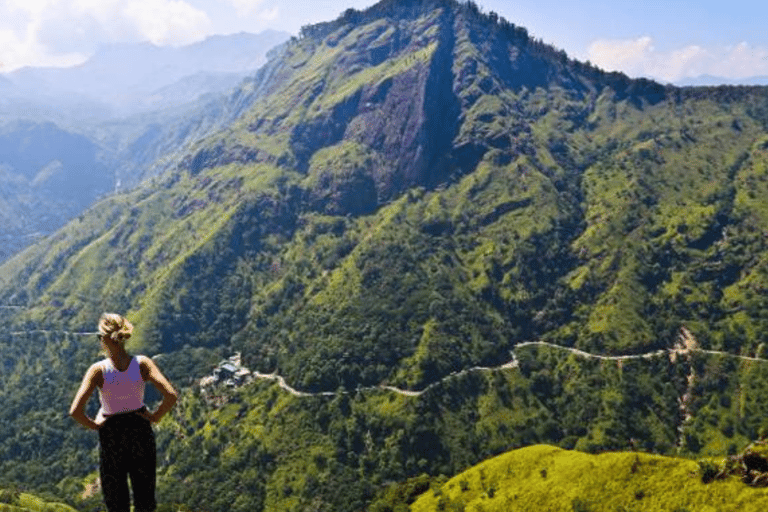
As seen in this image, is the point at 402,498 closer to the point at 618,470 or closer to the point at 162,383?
the point at 618,470

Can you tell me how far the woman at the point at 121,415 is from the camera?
56.6 feet

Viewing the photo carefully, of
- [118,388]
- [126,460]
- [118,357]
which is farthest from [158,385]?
[126,460]

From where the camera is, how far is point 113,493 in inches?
714

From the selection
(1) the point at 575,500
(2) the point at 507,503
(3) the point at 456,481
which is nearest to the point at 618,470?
(1) the point at 575,500

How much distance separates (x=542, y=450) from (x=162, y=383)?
132 m

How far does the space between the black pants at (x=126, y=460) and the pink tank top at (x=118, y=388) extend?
0.94ft

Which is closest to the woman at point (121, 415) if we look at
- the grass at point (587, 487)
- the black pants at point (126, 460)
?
the black pants at point (126, 460)

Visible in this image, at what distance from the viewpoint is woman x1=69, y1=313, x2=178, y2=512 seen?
680 inches

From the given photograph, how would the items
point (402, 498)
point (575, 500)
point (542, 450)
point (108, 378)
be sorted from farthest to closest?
1. point (402, 498)
2. point (542, 450)
3. point (575, 500)
4. point (108, 378)

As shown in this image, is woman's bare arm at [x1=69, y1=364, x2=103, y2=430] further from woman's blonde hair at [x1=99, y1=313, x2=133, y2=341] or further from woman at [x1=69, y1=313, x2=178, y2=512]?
woman's blonde hair at [x1=99, y1=313, x2=133, y2=341]

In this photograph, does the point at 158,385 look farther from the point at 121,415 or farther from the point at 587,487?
the point at 587,487

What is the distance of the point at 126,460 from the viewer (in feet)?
58.4

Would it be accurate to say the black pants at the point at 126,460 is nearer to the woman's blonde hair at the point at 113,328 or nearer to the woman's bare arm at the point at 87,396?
the woman's bare arm at the point at 87,396

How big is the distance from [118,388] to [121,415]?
84 centimetres
